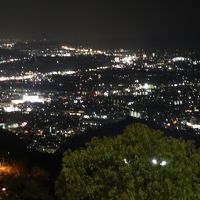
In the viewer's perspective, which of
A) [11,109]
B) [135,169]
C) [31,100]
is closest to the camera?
[135,169]

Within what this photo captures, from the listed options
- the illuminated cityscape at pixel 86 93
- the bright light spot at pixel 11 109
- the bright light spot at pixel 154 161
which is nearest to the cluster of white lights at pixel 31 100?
the illuminated cityscape at pixel 86 93

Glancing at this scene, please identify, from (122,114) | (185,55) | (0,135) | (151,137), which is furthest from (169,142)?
(185,55)

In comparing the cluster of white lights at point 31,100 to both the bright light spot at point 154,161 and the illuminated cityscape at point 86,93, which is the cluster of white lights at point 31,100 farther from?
the bright light spot at point 154,161

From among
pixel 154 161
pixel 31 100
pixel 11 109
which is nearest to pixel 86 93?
pixel 31 100

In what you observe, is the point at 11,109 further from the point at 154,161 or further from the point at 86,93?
the point at 154,161

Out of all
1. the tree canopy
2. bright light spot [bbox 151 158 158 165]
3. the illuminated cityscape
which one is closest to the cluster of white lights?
the illuminated cityscape

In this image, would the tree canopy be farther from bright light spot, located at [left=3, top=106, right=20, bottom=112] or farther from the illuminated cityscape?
bright light spot, located at [left=3, top=106, right=20, bottom=112]

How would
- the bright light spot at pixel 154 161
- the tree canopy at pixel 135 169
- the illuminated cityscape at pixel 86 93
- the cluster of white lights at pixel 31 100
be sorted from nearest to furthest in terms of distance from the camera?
1. the tree canopy at pixel 135 169
2. the bright light spot at pixel 154 161
3. the illuminated cityscape at pixel 86 93
4. the cluster of white lights at pixel 31 100
